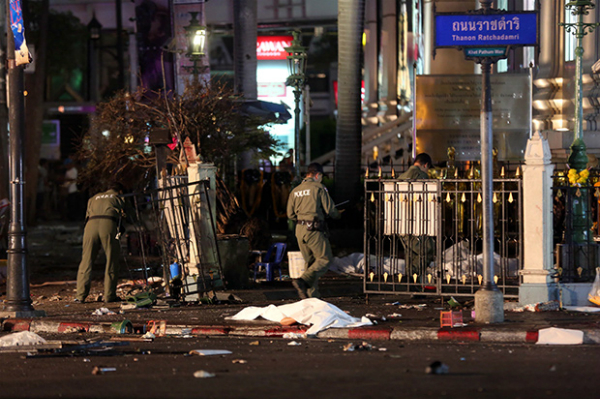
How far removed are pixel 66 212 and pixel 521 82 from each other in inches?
815

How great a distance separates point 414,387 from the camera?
756cm

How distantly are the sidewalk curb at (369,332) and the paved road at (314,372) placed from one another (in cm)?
35

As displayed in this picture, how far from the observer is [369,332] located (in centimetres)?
1067

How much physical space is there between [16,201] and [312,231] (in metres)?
3.76

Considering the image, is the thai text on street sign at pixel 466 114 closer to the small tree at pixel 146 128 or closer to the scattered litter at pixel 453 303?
the small tree at pixel 146 128

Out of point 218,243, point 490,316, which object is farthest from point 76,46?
point 490,316

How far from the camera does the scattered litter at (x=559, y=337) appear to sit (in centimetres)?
984

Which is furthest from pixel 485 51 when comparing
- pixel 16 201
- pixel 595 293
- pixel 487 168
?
pixel 16 201

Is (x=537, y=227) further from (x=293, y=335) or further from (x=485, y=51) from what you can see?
(x=293, y=335)

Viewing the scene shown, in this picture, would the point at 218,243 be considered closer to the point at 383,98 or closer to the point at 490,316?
the point at 490,316

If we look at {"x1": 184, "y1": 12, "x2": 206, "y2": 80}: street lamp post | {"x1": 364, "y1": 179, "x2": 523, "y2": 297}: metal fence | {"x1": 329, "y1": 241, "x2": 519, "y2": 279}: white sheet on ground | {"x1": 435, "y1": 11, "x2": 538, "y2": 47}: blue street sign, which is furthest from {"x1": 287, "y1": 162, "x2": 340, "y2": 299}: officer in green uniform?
{"x1": 184, "y1": 12, "x2": 206, "y2": 80}: street lamp post

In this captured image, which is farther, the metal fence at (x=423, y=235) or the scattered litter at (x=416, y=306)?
the metal fence at (x=423, y=235)

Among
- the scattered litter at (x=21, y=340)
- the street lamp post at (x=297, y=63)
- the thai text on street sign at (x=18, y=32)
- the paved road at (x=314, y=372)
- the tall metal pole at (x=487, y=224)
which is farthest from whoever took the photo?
the street lamp post at (x=297, y=63)

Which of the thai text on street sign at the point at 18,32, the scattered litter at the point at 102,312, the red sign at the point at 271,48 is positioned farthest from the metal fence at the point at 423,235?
the red sign at the point at 271,48
